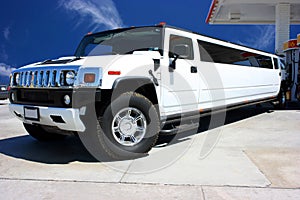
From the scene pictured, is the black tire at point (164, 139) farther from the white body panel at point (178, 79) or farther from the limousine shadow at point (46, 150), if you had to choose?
the limousine shadow at point (46, 150)

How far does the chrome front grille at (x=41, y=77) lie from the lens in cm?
356

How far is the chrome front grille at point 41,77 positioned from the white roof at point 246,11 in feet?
39.8

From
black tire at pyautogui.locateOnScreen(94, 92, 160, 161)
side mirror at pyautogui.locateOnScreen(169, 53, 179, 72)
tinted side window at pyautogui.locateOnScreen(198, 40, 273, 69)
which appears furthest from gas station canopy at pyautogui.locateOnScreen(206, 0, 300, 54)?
black tire at pyautogui.locateOnScreen(94, 92, 160, 161)

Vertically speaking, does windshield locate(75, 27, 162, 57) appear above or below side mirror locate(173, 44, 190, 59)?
above

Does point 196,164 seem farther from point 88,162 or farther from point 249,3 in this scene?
point 249,3

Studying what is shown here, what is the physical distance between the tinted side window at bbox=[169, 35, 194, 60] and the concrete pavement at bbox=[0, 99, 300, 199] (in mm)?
1485

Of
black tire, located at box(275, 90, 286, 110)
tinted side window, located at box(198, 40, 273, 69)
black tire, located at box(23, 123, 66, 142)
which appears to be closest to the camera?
black tire, located at box(23, 123, 66, 142)

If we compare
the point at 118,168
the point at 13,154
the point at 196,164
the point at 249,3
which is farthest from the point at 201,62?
the point at 249,3

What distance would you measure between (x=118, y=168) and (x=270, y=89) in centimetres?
648

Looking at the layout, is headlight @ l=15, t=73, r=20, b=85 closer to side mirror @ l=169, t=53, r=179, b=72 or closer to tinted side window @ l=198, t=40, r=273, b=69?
side mirror @ l=169, t=53, r=179, b=72

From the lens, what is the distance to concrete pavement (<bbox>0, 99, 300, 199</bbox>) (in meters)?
2.83

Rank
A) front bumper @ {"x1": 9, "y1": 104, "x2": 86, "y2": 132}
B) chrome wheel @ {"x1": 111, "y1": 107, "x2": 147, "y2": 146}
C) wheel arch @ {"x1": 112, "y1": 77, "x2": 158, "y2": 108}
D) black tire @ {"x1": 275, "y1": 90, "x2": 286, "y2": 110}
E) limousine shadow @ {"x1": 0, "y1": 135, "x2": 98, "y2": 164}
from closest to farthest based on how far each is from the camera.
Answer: front bumper @ {"x1": 9, "y1": 104, "x2": 86, "y2": 132} → wheel arch @ {"x1": 112, "y1": 77, "x2": 158, "y2": 108} → chrome wheel @ {"x1": 111, "y1": 107, "x2": 147, "y2": 146} → limousine shadow @ {"x1": 0, "y1": 135, "x2": 98, "y2": 164} → black tire @ {"x1": 275, "y1": 90, "x2": 286, "y2": 110}

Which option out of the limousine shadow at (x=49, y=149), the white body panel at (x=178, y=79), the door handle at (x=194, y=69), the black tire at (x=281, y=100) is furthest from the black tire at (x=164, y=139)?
the black tire at (x=281, y=100)

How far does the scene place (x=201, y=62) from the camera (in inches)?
203
